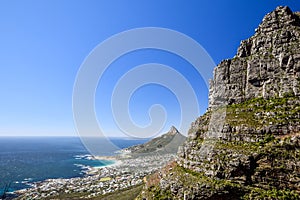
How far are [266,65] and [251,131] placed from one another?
38.7 feet

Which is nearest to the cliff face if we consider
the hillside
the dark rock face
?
the dark rock face

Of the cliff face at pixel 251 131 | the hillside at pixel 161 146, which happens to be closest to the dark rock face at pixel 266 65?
the cliff face at pixel 251 131

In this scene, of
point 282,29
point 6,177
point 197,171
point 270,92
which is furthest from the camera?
point 6,177

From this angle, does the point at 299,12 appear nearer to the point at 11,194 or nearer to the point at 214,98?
the point at 214,98

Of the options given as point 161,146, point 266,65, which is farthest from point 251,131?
point 161,146

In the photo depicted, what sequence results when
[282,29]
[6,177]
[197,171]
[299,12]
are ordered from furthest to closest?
[6,177] < [299,12] < [282,29] < [197,171]

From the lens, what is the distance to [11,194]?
207 ft

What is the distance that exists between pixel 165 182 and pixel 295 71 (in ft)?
79.1

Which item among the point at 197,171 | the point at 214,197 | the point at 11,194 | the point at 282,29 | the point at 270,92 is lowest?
the point at 11,194

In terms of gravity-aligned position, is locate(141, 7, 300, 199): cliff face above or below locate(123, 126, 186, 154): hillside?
above

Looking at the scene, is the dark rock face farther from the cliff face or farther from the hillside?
the hillside

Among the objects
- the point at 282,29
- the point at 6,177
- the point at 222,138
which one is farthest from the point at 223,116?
the point at 6,177

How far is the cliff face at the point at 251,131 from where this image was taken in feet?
76.5

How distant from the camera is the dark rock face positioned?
29844mm
